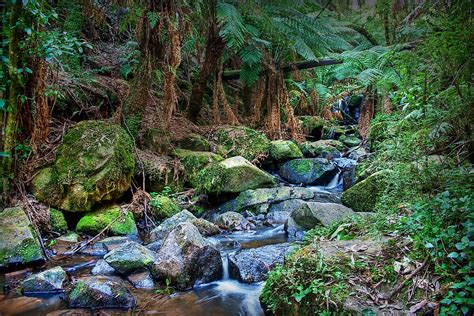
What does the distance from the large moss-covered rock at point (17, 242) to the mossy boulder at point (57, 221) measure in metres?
0.56

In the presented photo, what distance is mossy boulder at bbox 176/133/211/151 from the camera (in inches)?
284

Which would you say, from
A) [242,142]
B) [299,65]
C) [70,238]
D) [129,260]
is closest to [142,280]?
[129,260]

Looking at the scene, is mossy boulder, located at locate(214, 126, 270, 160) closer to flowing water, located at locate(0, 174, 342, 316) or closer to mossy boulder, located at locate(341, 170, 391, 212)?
mossy boulder, located at locate(341, 170, 391, 212)

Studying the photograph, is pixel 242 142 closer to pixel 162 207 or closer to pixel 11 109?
pixel 162 207

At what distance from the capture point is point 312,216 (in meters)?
4.70

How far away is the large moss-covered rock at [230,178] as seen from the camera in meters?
6.12

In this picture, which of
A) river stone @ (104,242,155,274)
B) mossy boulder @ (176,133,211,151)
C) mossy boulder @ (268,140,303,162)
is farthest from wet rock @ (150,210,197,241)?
mossy boulder @ (268,140,303,162)

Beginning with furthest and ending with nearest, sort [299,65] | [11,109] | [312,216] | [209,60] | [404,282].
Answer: [299,65] → [209,60] → [312,216] → [11,109] → [404,282]

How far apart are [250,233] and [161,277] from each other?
1.89 metres

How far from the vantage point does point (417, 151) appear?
10.5 feet

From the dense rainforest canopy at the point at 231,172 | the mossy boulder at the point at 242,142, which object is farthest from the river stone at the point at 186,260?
the mossy boulder at the point at 242,142

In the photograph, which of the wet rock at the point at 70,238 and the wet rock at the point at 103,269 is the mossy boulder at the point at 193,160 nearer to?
the wet rock at the point at 70,238

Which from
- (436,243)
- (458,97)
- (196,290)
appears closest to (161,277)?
(196,290)

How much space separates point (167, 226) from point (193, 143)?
9.22 feet
